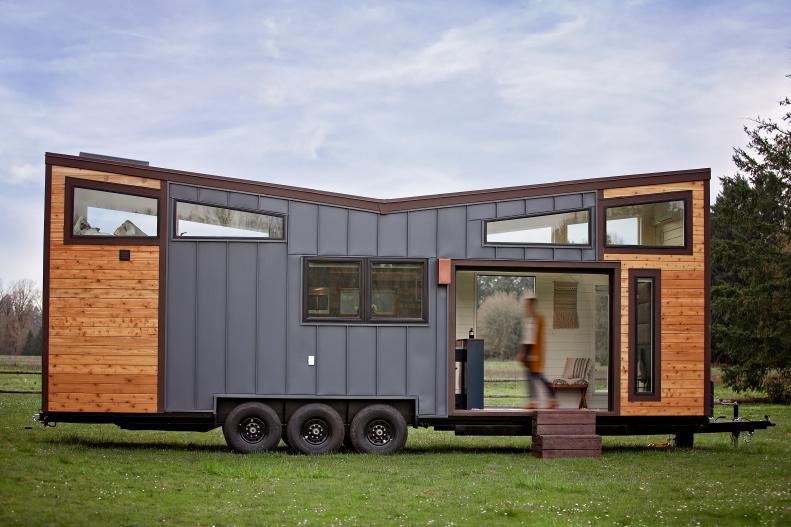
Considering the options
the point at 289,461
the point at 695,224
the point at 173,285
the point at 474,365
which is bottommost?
the point at 289,461

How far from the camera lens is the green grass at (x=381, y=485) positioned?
921 centimetres

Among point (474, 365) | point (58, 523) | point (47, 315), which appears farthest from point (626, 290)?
point (58, 523)

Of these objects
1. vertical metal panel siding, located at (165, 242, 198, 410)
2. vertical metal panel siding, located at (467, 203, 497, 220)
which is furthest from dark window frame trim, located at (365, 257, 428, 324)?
vertical metal panel siding, located at (165, 242, 198, 410)

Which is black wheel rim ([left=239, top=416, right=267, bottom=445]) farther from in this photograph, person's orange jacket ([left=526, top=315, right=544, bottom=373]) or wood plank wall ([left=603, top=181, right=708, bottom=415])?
wood plank wall ([left=603, top=181, right=708, bottom=415])

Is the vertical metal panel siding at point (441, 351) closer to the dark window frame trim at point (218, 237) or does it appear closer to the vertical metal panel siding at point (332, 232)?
the vertical metal panel siding at point (332, 232)

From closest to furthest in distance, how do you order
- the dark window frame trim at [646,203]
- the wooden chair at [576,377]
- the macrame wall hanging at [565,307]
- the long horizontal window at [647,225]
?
the dark window frame trim at [646,203] → the long horizontal window at [647,225] → the wooden chair at [576,377] → the macrame wall hanging at [565,307]

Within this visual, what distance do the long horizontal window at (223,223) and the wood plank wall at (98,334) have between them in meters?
0.85

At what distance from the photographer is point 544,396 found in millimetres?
A: 15516

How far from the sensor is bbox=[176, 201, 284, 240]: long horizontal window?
1452 centimetres

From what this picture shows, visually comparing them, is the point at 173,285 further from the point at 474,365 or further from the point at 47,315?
the point at 474,365

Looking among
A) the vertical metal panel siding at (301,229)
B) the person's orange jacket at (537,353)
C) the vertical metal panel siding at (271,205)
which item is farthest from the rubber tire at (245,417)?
the person's orange jacket at (537,353)

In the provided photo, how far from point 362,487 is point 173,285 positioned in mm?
4717

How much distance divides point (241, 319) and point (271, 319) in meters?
0.40

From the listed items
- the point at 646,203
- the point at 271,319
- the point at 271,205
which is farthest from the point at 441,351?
the point at 646,203
